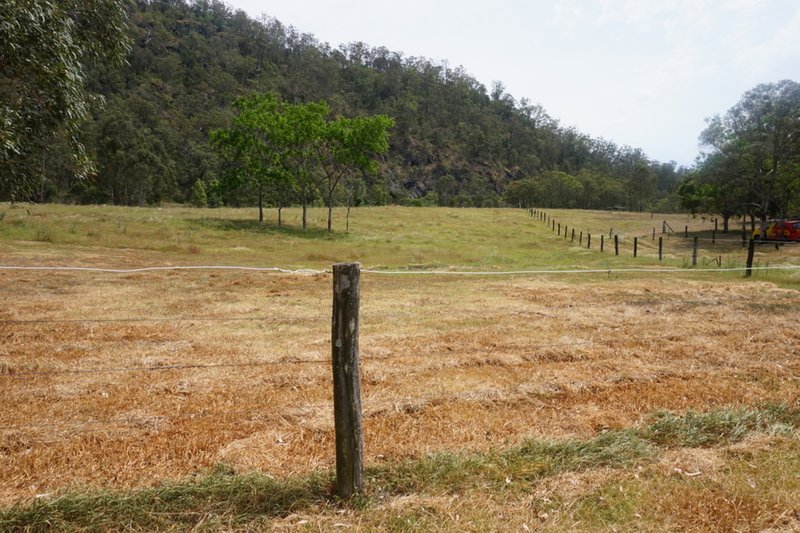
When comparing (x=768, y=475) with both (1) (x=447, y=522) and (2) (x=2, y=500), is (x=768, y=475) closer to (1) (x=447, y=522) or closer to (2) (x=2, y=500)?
(1) (x=447, y=522)

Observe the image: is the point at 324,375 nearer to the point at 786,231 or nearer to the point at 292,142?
the point at 292,142

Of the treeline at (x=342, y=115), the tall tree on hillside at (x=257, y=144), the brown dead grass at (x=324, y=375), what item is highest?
the treeline at (x=342, y=115)

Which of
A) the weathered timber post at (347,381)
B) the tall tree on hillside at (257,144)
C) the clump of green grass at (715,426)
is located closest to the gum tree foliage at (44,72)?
the weathered timber post at (347,381)

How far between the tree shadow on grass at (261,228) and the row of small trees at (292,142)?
1.92 metres

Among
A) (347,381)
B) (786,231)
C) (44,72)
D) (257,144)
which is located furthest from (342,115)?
(347,381)

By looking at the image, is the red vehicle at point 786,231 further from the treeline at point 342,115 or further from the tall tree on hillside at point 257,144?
the treeline at point 342,115

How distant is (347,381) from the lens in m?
3.73

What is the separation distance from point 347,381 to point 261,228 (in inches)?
1574

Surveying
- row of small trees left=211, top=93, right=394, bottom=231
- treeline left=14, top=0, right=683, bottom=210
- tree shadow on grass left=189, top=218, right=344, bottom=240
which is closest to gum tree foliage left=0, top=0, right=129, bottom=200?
tree shadow on grass left=189, top=218, right=344, bottom=240

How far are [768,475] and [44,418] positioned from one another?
7293mm

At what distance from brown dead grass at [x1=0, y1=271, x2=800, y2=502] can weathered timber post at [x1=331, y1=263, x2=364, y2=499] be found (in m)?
0.83

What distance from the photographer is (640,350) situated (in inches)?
328

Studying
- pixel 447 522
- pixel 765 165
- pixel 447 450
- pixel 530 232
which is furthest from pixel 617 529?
pixel 765 165

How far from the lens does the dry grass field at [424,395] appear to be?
3846 millimetres
